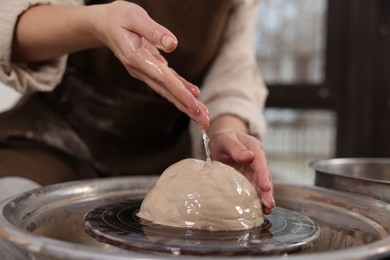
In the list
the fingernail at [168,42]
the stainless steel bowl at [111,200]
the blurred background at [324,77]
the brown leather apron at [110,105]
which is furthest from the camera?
the blurred background at [324,77]

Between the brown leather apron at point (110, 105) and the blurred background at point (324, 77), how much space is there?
95 centimetres

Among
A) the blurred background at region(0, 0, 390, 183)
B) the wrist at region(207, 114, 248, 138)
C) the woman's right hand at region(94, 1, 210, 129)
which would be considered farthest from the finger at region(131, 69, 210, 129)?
the blurred background at region(0, 0, 390, 183)

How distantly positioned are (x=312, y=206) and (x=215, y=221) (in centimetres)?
30

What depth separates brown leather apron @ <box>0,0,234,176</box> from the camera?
52.1 inches

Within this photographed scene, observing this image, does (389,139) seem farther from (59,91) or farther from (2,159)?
(2,159)

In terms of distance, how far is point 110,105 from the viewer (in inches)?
54.7

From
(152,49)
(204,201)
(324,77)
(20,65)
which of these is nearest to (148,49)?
(152,49)

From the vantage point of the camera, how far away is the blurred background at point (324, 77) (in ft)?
7.50

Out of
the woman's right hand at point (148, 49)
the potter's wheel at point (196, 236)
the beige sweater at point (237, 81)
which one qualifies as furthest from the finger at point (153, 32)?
the beige sweater at point (237, 81)

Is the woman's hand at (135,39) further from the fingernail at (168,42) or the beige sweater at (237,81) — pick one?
the beige sweater at (237,81)

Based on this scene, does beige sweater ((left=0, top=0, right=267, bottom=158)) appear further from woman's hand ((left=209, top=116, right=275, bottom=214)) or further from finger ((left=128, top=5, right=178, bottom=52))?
finger ((left=128, top=5, right=178, bottom=52))

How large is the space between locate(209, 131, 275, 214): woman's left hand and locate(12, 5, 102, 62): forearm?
1.07ft

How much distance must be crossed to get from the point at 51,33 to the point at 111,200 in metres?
0.35

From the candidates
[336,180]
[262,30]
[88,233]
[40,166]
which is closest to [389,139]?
[262,30]
